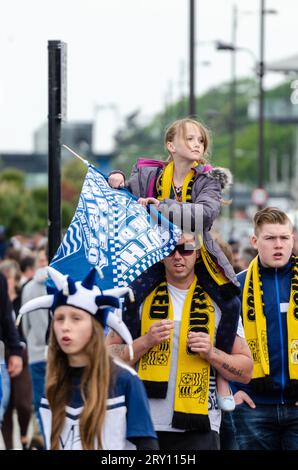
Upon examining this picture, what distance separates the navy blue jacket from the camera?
788 cm

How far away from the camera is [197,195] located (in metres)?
7.22

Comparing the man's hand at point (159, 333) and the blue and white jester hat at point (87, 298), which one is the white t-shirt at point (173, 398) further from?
the blue and white jester hat at point (87, 298)

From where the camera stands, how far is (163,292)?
7156 mm

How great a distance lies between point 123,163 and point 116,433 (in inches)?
3667

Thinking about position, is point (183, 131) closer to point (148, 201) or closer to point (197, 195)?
point (197, 195)

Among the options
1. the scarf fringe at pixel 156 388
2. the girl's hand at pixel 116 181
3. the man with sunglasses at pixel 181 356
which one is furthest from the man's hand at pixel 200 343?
the girl's hand at pixel 116 181

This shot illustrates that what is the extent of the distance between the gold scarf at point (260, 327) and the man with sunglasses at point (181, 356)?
2.27 feet

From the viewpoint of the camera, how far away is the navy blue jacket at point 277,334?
788cm

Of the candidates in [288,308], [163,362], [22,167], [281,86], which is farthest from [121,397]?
[281,86]

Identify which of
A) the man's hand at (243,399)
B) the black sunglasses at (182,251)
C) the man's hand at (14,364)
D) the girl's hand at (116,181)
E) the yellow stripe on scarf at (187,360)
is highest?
the girl's hand at (116,181)

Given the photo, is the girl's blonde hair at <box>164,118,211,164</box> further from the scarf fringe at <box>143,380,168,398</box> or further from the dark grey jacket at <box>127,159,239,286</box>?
the scarf fringe at <box>143,380,168,398</box>

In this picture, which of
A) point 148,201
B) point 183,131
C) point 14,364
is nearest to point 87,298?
point 148,201

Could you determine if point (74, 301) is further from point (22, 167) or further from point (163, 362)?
point (22, 167)

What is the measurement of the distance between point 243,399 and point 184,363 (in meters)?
1.05
